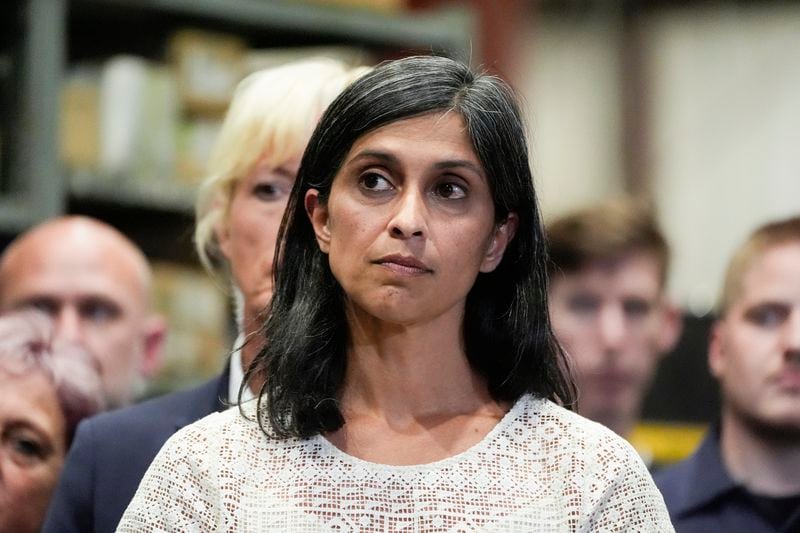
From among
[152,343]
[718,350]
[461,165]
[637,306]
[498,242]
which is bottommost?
[152,343]

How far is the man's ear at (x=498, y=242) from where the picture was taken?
6.03 ft

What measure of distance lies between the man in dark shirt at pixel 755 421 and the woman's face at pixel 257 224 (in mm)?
832

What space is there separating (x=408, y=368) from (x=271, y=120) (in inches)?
26.9

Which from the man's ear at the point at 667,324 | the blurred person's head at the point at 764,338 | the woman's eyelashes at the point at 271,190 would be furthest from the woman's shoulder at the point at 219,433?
the man's ear at the point at 667,324

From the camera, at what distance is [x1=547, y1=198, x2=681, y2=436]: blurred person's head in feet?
10.9

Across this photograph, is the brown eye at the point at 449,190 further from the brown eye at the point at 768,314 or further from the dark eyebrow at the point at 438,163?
the brown eye at the point at 768,314

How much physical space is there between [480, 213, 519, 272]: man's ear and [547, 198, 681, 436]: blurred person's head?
1.47 metres

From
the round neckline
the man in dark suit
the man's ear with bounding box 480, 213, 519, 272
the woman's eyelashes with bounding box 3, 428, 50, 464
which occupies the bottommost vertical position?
the woman's eyelashes with bounding box 3, 428, 50, 464

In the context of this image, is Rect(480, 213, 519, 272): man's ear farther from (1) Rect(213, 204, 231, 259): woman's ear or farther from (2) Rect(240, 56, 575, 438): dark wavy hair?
(1) Rect(213, 204, 231, 259): woman's ear

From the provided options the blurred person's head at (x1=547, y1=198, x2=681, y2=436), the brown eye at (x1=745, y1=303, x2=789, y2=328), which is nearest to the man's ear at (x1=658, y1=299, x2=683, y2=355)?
the blurred person's head at (x1=547, y1=198, x2=681, y2=436)

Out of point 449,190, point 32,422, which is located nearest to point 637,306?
point 32,422

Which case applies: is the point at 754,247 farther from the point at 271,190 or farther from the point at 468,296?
the point at 468,296

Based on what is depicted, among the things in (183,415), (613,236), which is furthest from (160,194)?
(183,415)

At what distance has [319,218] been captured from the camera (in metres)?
1.86
